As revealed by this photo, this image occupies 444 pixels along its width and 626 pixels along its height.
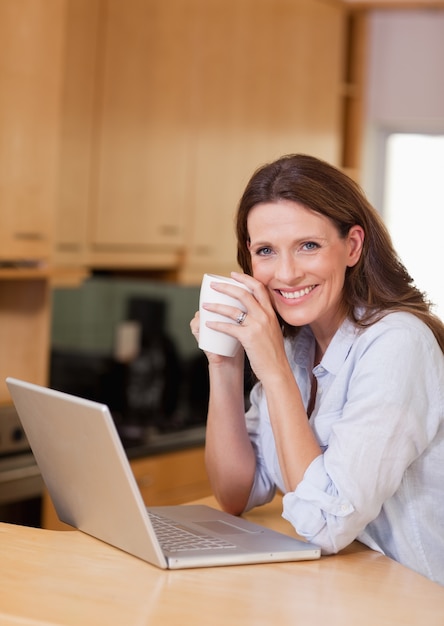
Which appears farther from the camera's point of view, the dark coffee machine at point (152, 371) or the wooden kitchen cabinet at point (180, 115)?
the dark coffee machine at point (152, 371)

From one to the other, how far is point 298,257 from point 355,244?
135 mm

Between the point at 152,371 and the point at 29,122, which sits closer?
the point at 29,122

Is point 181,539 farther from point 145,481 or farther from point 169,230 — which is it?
point 169,230

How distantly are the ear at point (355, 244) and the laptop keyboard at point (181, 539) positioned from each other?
531 mm

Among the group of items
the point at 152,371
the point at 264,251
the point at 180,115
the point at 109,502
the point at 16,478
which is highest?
the point at 180,115

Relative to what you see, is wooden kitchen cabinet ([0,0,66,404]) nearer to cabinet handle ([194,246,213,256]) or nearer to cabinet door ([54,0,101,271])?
cabinet door ([54,0,101,271])

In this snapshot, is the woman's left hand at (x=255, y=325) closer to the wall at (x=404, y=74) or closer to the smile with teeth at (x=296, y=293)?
the smile with teeth at (x=296, y=293)

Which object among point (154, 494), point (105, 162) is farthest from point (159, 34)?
point (154, 494)

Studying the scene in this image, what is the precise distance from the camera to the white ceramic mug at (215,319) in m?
1.62

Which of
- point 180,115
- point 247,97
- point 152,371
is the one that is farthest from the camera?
point 152,371

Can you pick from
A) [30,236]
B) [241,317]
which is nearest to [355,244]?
[241,317]

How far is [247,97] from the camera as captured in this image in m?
4.12

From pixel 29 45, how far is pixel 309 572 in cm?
216

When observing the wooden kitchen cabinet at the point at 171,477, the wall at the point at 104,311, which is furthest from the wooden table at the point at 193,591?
the wall at the point at 104,311
